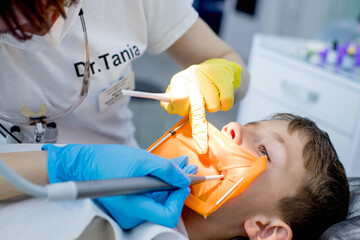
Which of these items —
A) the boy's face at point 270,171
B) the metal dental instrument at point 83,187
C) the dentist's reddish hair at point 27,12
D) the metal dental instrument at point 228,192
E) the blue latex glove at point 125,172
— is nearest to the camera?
the metal dental instrument at point 83,187

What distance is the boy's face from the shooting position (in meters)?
1.02

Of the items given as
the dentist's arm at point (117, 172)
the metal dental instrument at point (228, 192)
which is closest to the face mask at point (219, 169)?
the metal dental instrument at point (228, 192)

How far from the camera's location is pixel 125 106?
1354 millimetres

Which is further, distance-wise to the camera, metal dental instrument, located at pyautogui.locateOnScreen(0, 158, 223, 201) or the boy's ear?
the boy's ear

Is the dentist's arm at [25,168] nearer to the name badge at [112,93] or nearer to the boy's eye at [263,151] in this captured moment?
the name badge at [112,93]

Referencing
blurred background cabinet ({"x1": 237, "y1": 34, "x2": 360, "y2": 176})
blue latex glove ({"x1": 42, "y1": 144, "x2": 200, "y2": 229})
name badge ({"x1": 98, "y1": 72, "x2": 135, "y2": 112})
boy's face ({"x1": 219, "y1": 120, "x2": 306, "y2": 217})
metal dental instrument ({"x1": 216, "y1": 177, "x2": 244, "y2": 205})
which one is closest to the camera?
blue latex glove ({"x1": 42, "y1": 144, "x2": 200, "y2": 229})

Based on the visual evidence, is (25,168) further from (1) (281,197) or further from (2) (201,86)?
(1) (281,197)

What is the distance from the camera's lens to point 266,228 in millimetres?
1025

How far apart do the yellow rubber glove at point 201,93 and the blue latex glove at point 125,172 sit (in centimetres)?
21

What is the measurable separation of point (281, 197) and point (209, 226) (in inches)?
8.3

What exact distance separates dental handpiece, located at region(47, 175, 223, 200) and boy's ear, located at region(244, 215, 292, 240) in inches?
13.0

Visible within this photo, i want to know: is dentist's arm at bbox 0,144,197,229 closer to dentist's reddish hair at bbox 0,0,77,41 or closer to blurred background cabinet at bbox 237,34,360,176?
dentist's reddish hair at bbox 0,0,77,41

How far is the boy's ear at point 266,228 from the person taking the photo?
101cm

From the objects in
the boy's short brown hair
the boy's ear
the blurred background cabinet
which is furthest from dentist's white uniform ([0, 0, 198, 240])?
the blurred background cabinet
